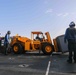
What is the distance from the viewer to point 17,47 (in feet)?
78.5

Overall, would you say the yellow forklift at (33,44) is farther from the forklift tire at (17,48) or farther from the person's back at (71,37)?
the person's back at (71,37)

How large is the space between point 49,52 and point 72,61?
8.09 m

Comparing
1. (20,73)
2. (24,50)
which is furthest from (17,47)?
(20,73)

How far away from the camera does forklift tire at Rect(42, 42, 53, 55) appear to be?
22.7m

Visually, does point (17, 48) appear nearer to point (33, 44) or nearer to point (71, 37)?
point (33, 44)

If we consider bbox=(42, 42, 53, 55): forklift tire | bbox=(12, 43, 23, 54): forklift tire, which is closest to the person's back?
bbox=(42, 42, 53, 55): forklift tire

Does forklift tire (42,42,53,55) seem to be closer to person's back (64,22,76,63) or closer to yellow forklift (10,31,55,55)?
yellow forklift (10,31,55,55)

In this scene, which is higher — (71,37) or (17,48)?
(71,37)

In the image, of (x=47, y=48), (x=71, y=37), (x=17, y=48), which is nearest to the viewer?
(x=71, y=37)

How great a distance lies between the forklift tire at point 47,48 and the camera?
22.7 meters

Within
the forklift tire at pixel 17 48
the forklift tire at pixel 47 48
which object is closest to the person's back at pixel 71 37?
the forklift tire at pixel 47 48

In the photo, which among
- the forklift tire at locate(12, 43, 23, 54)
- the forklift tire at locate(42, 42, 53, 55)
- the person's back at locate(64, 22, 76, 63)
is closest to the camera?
the person's back at locate(64, 22, 76, 63)

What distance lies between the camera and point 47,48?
22.9 metres

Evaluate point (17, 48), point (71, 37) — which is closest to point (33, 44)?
point (17, 48)
